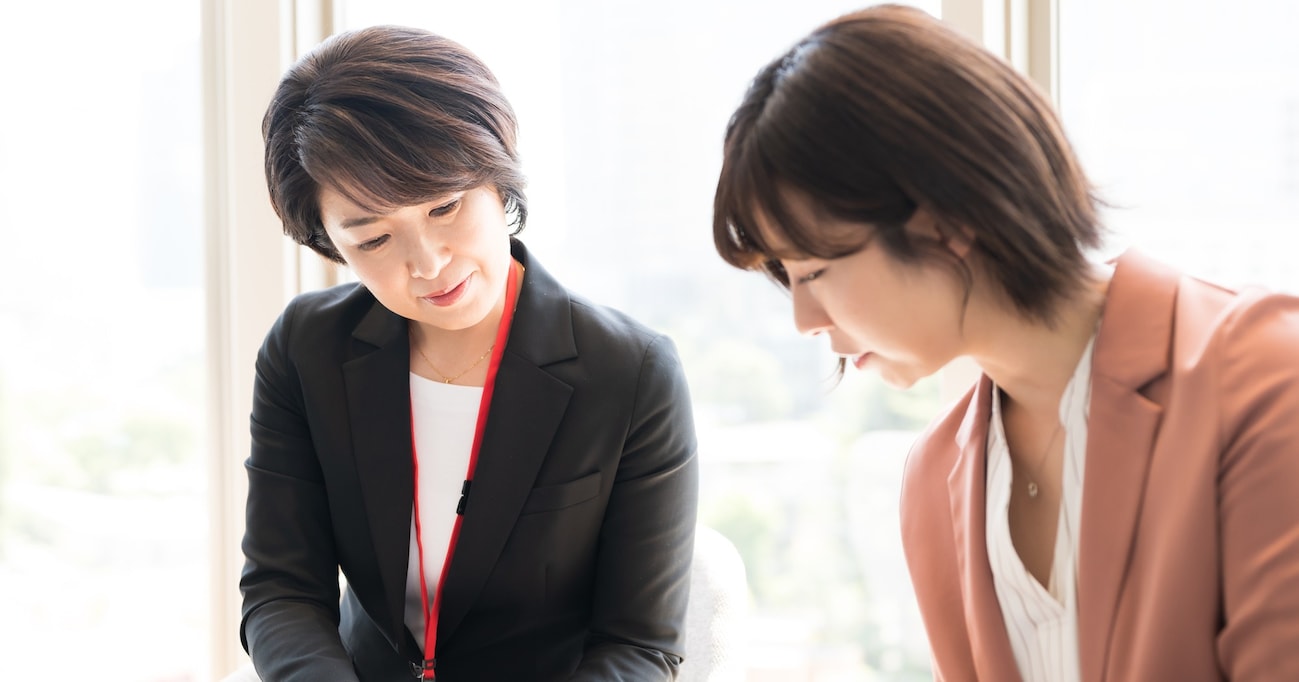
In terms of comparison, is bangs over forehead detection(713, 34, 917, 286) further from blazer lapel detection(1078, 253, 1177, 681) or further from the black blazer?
the black blazer

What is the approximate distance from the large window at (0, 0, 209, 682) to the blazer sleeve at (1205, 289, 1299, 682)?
2147mm

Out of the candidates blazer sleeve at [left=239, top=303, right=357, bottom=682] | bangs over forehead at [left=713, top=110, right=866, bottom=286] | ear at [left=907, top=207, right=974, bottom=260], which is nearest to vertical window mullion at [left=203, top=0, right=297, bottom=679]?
blazer sleeve at [left=239, top=303, right=357, bottom=682]

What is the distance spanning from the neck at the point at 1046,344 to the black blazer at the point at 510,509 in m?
0.56

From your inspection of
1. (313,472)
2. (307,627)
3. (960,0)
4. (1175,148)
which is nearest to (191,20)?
(313,472)

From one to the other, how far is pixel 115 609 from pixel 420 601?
4.31 feet

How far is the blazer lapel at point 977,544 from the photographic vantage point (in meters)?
1.27

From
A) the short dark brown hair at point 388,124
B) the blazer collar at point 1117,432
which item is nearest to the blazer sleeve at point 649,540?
the short dark brown hair at point 388,124

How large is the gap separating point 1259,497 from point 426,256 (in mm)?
1064

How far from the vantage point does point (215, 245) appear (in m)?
2.41

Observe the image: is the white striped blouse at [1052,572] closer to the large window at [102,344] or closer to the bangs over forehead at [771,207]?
the bangs over forehead at [771,207]

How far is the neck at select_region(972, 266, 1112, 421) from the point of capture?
119 centimetres

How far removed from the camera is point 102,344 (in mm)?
2537

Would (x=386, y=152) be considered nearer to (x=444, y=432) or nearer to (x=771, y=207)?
(x=444, y=432)

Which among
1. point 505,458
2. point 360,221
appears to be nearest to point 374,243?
point 360,221
